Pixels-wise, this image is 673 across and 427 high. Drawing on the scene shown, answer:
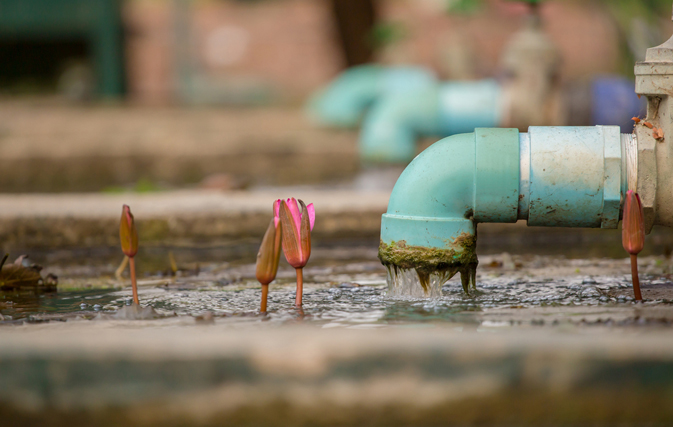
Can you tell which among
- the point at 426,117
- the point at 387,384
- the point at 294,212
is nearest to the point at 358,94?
the point at 426,117

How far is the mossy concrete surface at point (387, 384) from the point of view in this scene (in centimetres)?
119

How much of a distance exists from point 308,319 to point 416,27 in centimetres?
1133

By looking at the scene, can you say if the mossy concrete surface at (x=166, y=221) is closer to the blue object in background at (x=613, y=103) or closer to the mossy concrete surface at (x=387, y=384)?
the mossy concrete surface at (x=387, y=384)

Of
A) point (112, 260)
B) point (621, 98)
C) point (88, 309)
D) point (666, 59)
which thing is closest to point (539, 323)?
point (666, 59)

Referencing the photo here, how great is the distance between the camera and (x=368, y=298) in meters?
1.91

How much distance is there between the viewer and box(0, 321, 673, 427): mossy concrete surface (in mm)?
1191

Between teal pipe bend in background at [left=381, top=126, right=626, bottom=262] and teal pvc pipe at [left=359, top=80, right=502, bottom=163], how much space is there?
10.1 ft

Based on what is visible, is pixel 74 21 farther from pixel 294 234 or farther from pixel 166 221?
pixel 294 234

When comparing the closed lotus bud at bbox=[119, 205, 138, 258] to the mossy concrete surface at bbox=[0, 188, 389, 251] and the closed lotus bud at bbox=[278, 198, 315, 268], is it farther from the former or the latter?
the mossy concrete surface at bbox=[0, 188, 389, 251]

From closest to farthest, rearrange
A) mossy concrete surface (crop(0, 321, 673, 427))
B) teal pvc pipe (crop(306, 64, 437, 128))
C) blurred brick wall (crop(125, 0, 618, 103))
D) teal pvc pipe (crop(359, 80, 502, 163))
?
mossy concrete surface (crop(0, 321, 673, 427)) → teal pvc pipe (crop(359, 80, 502, 163)) → teal pvc pipe (crop(306, 64, 437, 128)) → blurred brick wall (crop(125, 0, 618, 103))

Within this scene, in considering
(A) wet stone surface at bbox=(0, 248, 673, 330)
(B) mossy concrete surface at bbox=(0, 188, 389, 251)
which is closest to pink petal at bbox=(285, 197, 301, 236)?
(A) wet stone surface at bbox=(0, 248, 673, 330)

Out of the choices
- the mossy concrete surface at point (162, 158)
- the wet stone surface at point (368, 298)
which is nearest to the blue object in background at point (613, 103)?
the mossy concrete surface at point (162, 158)

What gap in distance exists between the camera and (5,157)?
5.69 meters

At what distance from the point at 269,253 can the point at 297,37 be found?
443 inches
